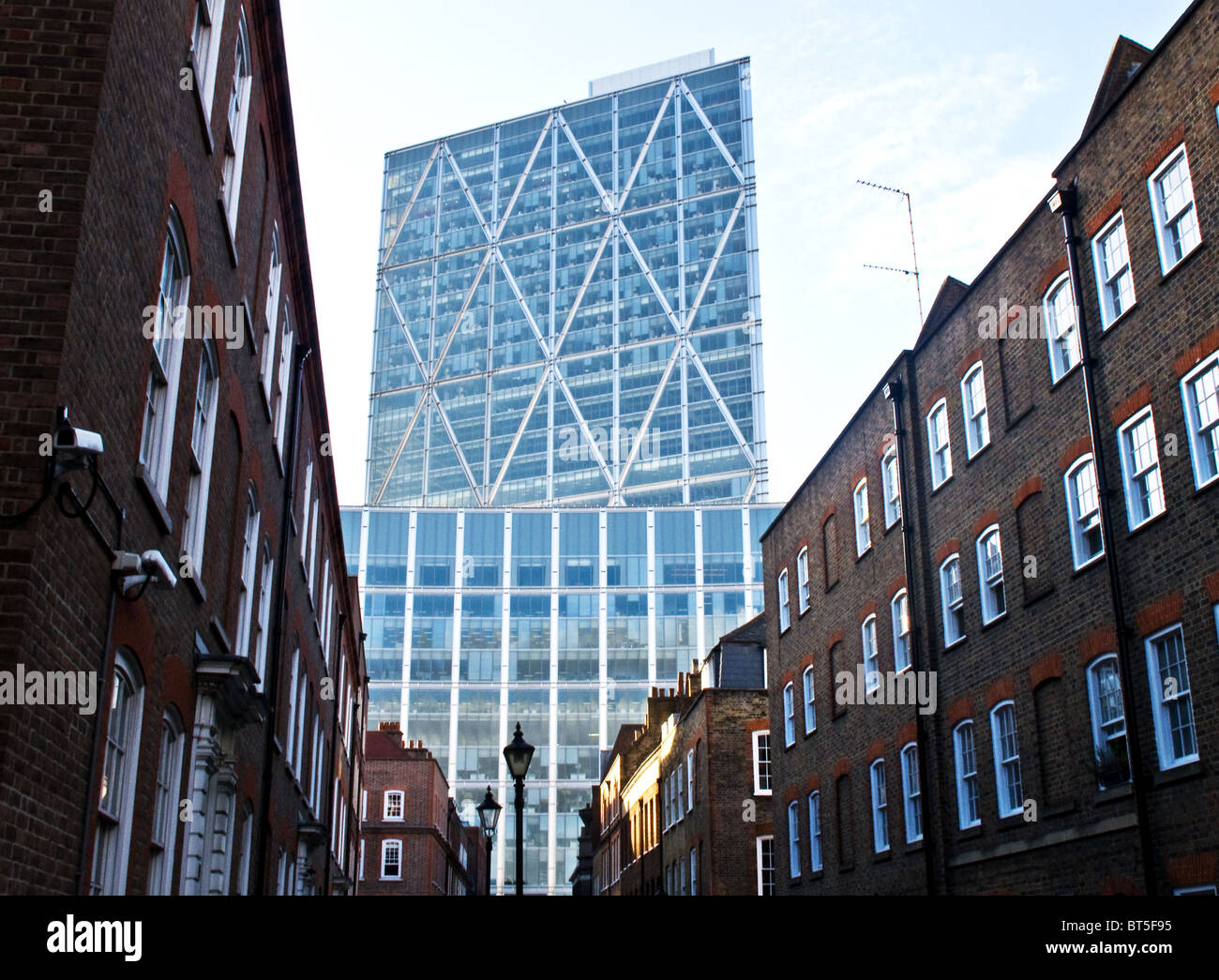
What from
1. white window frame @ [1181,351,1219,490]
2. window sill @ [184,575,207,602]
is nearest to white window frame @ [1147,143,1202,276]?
white window frame @ [1181,351,1219,490]

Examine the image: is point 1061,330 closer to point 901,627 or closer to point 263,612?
point 901,627

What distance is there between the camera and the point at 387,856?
63.2 meters

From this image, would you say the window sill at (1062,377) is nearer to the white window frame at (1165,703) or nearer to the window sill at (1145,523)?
the window sill at (1145,523)

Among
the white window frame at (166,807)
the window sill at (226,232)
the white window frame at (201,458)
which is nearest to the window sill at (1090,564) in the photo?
Result: the white window frame at (201,458)

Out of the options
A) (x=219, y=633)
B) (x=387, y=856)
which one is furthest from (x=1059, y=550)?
(x=387, y=856)

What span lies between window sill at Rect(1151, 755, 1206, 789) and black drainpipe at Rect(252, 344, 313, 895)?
12.1 metres

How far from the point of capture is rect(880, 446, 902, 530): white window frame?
1083 inches

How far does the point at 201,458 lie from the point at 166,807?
12.2 ft

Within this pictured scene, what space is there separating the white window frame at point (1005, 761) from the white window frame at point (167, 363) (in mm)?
15116

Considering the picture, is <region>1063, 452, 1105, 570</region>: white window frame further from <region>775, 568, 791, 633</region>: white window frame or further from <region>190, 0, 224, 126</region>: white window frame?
<region>775, 568, 791, 633</region>: white window frame

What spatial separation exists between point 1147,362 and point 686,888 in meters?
27.9

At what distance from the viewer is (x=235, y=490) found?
16469 mm

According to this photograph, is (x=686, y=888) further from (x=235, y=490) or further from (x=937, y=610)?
(x=235, y=490)

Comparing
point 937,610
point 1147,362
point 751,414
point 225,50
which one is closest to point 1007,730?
point 937,610
